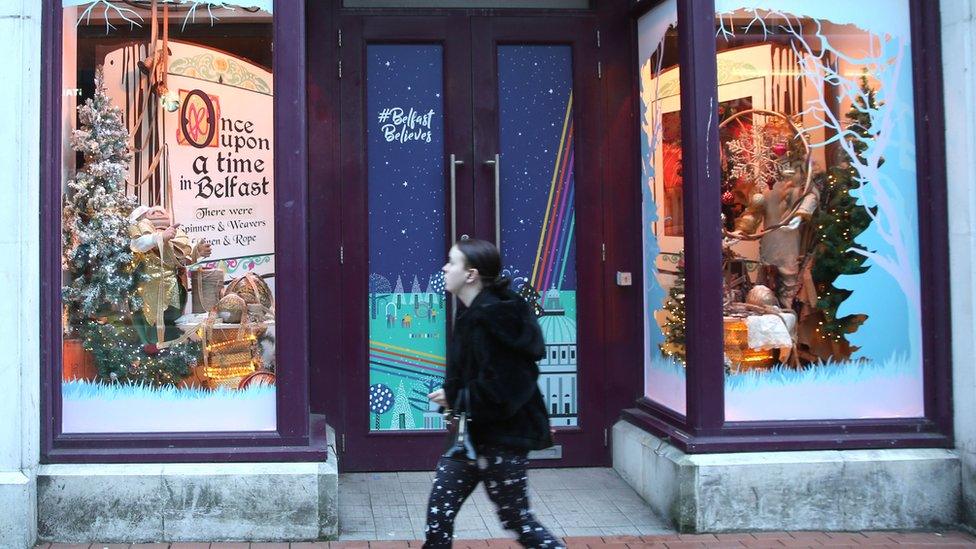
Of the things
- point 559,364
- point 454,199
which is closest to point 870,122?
point 559,364

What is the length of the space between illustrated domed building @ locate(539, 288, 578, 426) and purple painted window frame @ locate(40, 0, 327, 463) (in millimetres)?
1857

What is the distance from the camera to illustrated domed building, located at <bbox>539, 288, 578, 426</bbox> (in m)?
7.23

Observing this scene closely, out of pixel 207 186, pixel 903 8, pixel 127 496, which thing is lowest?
pixel 127 496

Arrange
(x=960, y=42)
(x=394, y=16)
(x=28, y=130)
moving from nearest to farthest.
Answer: (x=28, y=130) < (x=960, y=42) < (x=394, y=16)

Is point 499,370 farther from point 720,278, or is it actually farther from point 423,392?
point 423,392

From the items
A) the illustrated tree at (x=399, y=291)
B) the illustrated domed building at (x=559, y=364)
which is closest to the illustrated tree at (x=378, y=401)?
the illustrated tree at (x=399, y=291)

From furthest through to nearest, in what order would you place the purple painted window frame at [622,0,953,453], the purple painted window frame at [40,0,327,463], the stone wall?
1. the purple painted window frame at [622,0,953,453]
2. the purple painted window frame at [40,0,327,463]
3. the stone wall

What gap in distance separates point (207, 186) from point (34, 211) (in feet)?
2.87

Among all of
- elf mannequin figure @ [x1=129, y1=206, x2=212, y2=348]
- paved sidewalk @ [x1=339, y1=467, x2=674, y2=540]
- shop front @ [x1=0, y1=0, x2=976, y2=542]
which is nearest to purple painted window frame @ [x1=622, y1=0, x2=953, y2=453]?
shop front @ [x1=0, y1=0, x2=976, y2=542]

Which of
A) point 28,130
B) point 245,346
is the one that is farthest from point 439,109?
point 28,130

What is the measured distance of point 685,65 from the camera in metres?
6.23

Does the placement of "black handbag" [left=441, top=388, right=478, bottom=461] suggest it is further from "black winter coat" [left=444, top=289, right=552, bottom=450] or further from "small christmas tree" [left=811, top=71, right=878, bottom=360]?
"small christmas tree" [left=811, top=71, right=878, bottom=360]

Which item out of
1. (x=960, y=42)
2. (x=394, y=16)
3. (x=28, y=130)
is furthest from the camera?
(x=394, y=16)

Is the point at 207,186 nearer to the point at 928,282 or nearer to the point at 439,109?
the point at 439,109
